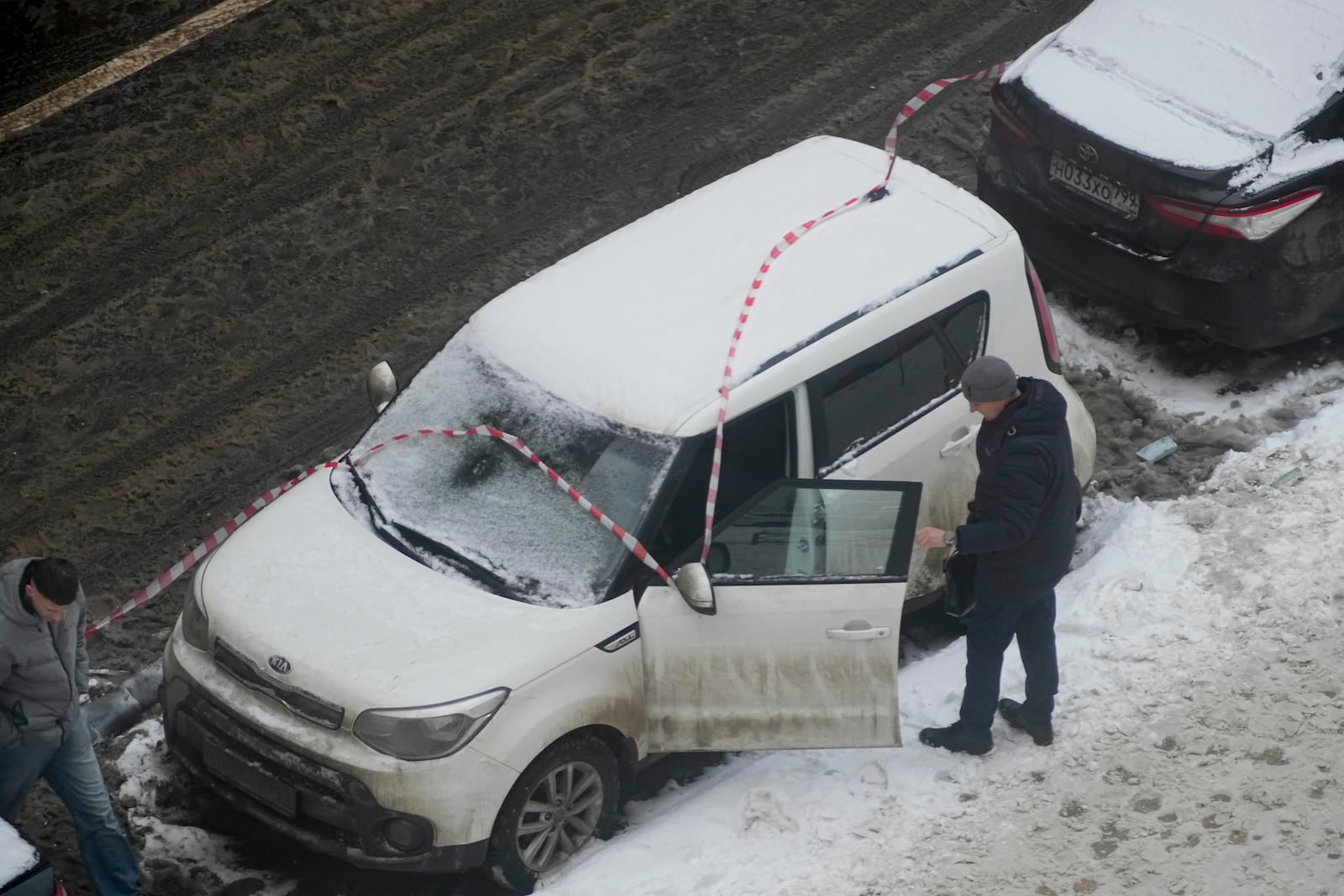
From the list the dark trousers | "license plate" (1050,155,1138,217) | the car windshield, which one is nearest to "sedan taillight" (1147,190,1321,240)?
"license plate" (1050,155,1138,217)

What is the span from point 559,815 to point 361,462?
1.65 m

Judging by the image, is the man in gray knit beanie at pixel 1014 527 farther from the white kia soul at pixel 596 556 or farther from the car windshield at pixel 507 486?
the car windshield at pixel 507 486

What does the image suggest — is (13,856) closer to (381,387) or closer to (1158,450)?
(381,387)

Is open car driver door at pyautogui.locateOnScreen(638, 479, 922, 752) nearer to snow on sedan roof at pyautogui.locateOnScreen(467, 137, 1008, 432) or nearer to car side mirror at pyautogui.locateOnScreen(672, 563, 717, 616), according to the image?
car side mirror at pyautogui.locateOnScreen(672, 563, 717, 616)

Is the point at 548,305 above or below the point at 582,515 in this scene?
above

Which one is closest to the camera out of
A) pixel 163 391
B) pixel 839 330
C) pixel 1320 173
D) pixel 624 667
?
pixel 624 667

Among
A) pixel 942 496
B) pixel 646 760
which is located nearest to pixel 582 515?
pixel 646 760

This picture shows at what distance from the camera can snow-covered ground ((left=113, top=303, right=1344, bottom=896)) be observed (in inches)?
218

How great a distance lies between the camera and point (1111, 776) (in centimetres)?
592

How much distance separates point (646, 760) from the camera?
578 centimetres

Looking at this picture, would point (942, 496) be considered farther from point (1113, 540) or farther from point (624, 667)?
point (624, 667)

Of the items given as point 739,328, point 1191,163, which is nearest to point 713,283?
point 739,328

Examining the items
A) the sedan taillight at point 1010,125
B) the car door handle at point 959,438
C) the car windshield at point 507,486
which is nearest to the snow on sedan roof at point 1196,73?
the sedan taillight at point 1010,125

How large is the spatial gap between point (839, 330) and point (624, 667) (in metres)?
1.58
